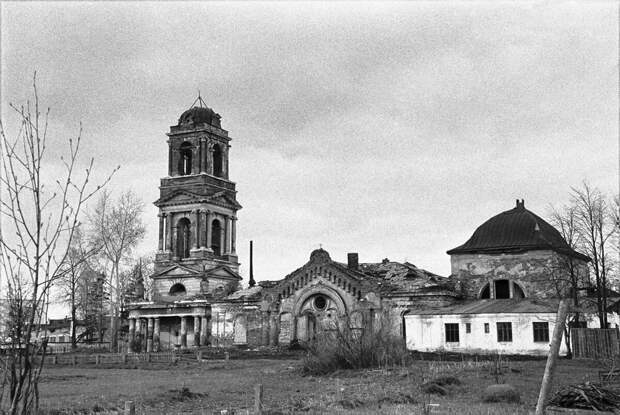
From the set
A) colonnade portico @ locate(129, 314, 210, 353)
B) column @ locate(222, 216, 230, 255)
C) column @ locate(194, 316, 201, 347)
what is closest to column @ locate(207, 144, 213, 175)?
column @ locate(222, 216, 230, 255)

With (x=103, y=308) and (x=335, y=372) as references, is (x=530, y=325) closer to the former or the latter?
(x=335, y=372)

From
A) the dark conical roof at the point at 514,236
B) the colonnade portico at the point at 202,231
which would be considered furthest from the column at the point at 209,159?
the dark conical roof at the point at 514,236

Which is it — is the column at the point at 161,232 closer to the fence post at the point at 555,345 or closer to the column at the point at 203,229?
the column at the point at 203,229

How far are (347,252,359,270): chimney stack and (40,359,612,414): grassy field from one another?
22319 mm

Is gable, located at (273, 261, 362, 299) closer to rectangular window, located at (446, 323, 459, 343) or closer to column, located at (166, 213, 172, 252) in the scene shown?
rectangular window, located at (446, 323, 459, 343)

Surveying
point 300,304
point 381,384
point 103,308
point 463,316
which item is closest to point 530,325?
point 463,316

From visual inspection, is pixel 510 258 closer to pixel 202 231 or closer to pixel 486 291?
pixel 486 291

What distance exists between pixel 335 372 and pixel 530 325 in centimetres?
1670

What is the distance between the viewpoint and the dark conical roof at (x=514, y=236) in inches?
1860

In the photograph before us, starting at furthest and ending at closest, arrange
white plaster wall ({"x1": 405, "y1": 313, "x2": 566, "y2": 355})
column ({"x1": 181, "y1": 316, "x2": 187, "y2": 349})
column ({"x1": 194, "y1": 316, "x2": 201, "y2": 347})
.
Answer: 1. column ({"x1": 181, "y1": 316, "x2": 187, "y2": 349})
2. column ({"x1": 194, "y1": 316, "x2": 201, "y2": 347})
3. white plaster wall ({"x1": 405, "y1": 313, "x2": 566, "y2": 355})

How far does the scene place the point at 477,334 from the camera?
42.0 m

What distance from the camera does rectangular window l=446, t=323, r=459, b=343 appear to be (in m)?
42.9

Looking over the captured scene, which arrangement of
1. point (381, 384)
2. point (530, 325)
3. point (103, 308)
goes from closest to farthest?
point (381, 384) < point (530, 325) < point (103, 308)

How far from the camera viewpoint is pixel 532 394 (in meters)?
20.2
